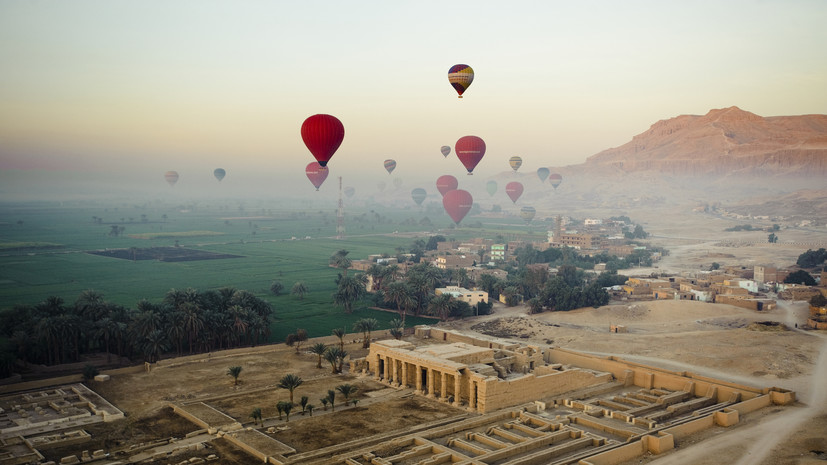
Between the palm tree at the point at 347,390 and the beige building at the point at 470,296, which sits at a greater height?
the beige building at the point at 470,296

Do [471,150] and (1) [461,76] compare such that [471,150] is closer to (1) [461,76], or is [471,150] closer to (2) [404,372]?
(1) [461,76]

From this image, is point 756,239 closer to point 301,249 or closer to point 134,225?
point 301,249

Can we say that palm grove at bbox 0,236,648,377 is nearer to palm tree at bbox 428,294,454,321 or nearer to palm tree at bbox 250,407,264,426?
palm tree at bbox 428,294,454,321

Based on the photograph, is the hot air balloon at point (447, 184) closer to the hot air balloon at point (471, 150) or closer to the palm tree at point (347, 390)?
the hot air balloon at point (471, 150)

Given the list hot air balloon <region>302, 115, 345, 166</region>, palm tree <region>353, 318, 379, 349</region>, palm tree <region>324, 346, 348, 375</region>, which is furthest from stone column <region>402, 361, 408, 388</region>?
hot air balloon <region>302, 115, 345, 166</region>

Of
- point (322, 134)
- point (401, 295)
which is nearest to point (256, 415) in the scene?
point (322, 134)

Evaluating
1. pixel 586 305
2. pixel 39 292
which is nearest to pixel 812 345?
pixel 586 305

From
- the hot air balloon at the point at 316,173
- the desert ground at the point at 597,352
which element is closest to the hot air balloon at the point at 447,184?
the hot air balloon at the point at 316,173
